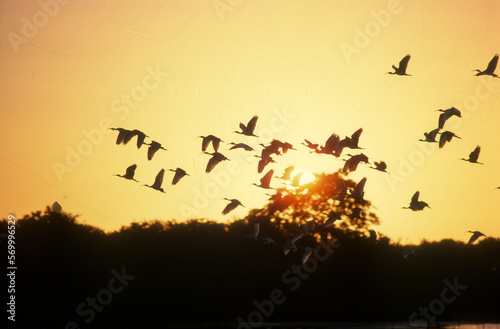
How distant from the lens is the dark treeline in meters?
60.7

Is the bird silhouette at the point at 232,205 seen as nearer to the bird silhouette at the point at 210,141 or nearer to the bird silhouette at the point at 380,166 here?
the bird silhouette at the point at 210,141

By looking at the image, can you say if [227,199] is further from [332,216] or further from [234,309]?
[234,309]

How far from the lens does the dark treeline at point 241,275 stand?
6069 centimetres

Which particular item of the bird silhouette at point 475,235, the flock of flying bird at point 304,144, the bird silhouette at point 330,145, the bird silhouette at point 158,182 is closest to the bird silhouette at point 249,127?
the flock of flying bird at point 304,144

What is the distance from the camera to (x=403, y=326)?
5591cm

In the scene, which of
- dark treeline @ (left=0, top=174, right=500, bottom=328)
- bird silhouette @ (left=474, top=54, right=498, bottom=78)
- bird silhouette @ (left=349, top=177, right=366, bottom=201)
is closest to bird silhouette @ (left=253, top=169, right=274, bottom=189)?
bird silhouette @ (left=349, top=177, right=366, bottom=201)

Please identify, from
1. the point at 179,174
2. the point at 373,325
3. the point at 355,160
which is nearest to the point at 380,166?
the point at 355,160

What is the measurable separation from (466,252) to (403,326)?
135 feet

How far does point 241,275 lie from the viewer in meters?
82.8

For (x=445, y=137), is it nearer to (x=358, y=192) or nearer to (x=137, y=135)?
(x=358, y=192)

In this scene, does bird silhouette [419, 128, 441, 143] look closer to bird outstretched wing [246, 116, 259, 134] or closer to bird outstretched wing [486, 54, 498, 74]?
bird outstretched wing [486, 54, 498, 74]

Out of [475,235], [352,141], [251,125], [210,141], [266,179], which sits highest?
[251,125]

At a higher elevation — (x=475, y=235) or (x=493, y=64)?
(x=493, y=64)

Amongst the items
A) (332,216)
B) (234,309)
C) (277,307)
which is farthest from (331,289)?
(332,216)
